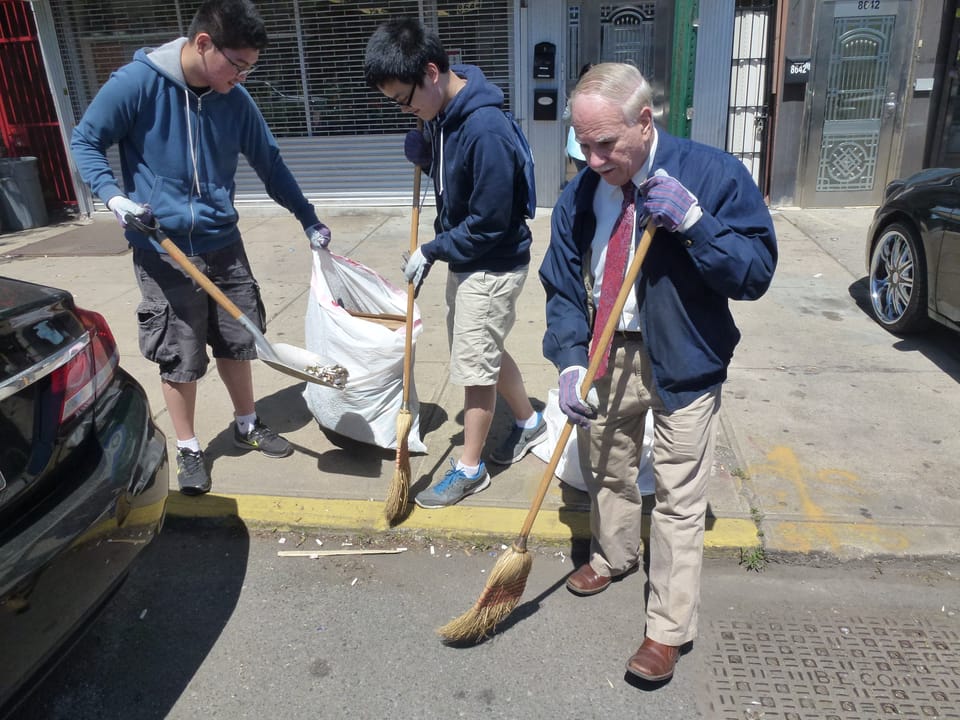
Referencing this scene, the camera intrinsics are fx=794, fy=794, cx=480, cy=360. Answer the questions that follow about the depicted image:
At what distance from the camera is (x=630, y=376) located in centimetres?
265

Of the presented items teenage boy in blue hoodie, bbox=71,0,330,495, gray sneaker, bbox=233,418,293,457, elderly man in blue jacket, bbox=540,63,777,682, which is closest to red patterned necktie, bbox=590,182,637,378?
elderly man in blue jacket, bbox=540,63,777,682

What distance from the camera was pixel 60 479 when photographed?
2.31m

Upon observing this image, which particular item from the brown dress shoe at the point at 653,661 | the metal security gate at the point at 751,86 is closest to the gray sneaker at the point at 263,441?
the brown dress shoe at the point at 653,661

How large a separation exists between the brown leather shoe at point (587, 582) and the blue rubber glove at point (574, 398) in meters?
0.75

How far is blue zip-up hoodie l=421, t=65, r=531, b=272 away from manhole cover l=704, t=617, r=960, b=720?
164cm

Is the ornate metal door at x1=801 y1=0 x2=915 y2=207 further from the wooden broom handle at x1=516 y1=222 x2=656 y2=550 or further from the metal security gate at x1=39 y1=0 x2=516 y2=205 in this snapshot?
the wooden broom handle at x1=516 y1=222 x2=656 y2=550

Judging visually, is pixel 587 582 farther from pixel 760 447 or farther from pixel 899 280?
pixel 899 280

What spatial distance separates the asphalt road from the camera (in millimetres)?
2514

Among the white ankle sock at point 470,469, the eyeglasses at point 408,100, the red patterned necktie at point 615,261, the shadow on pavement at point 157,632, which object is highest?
the eyeglasses at point 408,100

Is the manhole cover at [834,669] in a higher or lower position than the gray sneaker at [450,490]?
lower

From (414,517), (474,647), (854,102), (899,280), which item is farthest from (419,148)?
(854,102)

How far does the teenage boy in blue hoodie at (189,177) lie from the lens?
10.3 feet

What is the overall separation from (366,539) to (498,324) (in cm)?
109

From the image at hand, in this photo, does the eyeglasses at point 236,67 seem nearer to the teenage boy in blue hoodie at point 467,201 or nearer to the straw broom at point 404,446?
the teenage boy in blue hoodie at point 467,201
